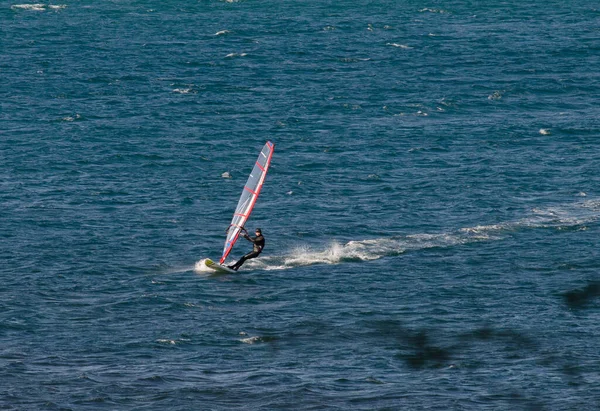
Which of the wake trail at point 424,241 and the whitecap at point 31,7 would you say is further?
the whitecap at point 31,7

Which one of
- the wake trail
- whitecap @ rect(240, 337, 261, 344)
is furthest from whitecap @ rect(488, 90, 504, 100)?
whitecap @ rect(240, 337, 261, 344)

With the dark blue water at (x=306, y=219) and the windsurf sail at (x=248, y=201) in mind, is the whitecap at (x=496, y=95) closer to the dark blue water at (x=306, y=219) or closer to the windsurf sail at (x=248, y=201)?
the dark blue water at (x=306, y=219)

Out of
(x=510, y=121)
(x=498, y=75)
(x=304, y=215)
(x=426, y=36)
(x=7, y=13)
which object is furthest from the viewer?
(x=7, y=13)

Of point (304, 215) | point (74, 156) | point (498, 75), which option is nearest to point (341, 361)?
point (304, 215)

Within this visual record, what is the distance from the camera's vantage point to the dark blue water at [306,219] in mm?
55156

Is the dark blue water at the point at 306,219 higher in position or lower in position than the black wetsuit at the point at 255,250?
lower

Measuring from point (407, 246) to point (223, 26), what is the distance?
9385 cm

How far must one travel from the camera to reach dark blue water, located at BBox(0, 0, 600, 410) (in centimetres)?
5516

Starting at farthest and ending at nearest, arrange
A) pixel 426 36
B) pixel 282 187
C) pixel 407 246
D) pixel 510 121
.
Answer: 1. pixel 426 36
2. pixel 510 121
3. pixel 282 187
4. pixel 407 246

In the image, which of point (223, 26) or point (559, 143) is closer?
point (559, 143)

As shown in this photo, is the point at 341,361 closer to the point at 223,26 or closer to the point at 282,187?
the point at 282,187

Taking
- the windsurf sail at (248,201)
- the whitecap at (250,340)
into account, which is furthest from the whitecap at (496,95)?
the whitecap at (250,340)

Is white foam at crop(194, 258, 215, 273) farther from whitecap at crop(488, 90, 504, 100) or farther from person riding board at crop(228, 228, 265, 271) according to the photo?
whitecap at crop(488, 90, 504, 100)

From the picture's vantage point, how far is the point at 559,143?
335 feet
